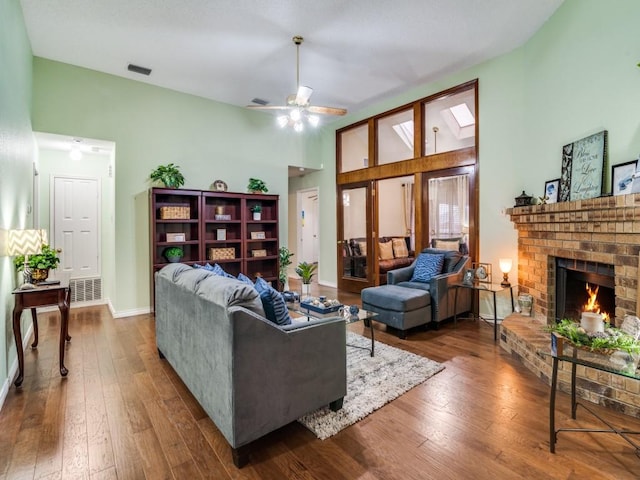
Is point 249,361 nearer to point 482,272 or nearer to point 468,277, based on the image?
point 468,277

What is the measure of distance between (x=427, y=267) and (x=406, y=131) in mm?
2457

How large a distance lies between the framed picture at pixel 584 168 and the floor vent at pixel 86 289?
21.6 feet

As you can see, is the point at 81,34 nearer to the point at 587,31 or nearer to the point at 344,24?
the point at 344,24

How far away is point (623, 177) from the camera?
7.95 feet

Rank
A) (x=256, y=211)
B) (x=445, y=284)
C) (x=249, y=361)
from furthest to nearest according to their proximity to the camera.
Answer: (x=256, y=211)
(x=445, y=284)
(x=249, y=361)

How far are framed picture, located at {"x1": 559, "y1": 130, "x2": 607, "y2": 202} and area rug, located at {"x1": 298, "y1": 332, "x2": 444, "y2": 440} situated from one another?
200 cm

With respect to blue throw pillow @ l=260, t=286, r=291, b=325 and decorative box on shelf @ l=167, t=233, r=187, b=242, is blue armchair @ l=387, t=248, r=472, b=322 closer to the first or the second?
blue throw pillow @ l=260, t=286, r=291, b=325

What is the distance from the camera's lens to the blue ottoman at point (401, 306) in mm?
3477

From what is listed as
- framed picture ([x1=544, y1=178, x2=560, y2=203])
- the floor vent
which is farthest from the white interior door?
framed picture ([x1=544, y1=178, x2=560, y2=203])

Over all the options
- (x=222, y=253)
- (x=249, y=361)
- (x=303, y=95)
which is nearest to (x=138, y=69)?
(x=303, y=95)

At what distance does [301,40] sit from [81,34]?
2418 millimetres

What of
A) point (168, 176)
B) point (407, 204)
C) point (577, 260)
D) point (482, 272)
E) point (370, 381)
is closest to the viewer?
point (370, 381)

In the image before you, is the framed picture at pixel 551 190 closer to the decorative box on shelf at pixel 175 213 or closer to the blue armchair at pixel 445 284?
the blue armchair at pixel 445 284

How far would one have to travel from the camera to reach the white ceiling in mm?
3113
